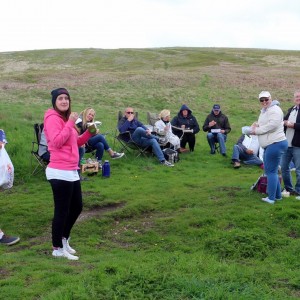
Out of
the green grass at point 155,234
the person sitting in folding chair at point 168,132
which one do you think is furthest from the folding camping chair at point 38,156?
the person sitting in folding chair at point 168,132

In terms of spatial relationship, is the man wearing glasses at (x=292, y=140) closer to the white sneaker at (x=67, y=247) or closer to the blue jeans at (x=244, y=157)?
the blue jeans at (x=244, y=157)

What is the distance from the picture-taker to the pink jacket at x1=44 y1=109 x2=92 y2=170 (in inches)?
219

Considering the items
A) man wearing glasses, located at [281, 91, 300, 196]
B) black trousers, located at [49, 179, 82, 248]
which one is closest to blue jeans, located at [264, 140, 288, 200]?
man wearing glasses, located at [281, 91, 300, 196]

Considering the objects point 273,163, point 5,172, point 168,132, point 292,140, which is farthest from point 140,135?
point 5,172

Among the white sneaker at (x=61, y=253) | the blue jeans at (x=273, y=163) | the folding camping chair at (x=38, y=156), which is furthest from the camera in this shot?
the folding camping chair at (x=38, y=156)

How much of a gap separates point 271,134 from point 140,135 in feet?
17.6

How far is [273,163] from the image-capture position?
27.0 ft

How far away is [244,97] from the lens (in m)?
30.0

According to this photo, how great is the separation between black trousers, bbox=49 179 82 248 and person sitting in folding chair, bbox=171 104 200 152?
8.79 m

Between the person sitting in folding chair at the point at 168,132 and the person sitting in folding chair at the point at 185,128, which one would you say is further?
the person sitting in folding chair at the point at 185,128

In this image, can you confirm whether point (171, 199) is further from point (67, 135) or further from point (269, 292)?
point (269, 292)

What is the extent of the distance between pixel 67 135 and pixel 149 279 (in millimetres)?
2102

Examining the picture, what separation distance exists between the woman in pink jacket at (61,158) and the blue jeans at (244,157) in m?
7.77

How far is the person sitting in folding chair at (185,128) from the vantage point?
14.7 m
